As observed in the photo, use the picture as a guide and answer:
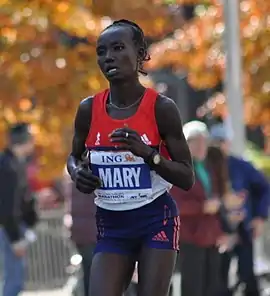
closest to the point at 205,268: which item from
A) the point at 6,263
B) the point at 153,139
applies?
the point at 6,263

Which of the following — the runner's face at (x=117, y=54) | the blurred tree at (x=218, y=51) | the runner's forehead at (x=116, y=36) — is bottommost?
the runner's face at (x=117, y=54)

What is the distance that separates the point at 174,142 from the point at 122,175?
294mm

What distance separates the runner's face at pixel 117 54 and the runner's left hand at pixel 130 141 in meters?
0.34

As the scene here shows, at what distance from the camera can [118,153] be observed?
5.66 m

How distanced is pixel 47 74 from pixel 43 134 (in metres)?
1.63

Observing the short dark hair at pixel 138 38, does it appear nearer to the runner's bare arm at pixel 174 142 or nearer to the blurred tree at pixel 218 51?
the runner's bare arm at pixel 174 142

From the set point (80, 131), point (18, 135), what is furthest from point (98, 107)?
point (18, 135)

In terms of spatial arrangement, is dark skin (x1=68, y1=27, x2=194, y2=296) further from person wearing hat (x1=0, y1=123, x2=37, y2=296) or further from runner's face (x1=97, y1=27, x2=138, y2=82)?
person wearing hat (x1=0, y1=123, x2=37, y2=296)

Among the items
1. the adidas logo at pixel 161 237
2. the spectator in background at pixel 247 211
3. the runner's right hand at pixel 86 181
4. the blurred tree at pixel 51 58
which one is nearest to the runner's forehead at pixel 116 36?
the runner's right hand at pixel 86 181

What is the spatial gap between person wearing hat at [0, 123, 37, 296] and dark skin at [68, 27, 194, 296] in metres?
4.51

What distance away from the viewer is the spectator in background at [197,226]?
9.62 metres

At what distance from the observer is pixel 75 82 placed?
12.2m

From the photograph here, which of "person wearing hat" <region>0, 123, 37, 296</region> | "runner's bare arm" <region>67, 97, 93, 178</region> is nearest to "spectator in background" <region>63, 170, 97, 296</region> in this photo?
"person wearing hat" <region>0, 123, 37, 296</region>

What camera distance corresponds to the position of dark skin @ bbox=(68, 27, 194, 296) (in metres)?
5.62
